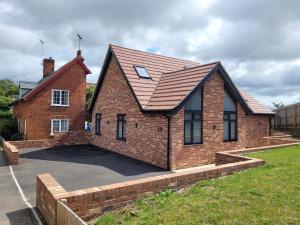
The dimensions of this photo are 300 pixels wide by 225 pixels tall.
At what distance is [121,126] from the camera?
57.0 ft

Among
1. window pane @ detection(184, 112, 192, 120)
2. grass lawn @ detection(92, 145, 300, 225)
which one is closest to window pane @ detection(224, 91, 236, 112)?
window pane @ detection(184, 112, 192, 120)

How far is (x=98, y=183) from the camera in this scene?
1052 centimetres

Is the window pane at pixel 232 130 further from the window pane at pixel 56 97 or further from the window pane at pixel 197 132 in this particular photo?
the window pane at pixel 56 97

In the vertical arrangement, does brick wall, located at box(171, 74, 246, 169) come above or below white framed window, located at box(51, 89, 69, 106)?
below

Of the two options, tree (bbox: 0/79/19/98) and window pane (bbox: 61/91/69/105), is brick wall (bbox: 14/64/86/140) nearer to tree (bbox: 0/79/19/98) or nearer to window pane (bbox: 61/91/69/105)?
window pane (bbox: 61/91/69/105)

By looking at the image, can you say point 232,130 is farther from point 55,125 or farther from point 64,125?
point 55,125

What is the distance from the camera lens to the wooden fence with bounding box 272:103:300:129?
25922 mm

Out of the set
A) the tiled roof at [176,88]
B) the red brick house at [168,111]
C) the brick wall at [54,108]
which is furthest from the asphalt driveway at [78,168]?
the brick wall at [54,108]

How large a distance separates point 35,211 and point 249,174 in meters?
6.61

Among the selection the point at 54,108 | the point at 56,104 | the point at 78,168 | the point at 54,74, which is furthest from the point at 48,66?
the point at 78,168

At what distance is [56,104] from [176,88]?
1491cm

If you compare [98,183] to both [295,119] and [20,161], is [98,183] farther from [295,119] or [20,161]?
[295,119]

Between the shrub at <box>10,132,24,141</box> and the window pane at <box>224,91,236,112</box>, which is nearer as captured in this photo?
the window pane at <box>224,91,236,112</box>

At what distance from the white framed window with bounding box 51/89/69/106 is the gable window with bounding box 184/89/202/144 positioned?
15722 mm
